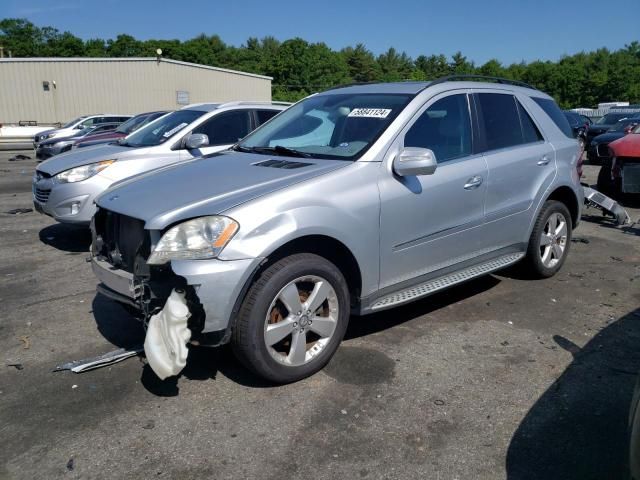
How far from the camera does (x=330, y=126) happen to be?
14.5ft

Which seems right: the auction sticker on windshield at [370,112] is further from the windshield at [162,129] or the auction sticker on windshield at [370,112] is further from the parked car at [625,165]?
the parked car at [625,165]

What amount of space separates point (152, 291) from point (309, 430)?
3.85ft

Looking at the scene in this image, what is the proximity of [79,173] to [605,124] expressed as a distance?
18887mm

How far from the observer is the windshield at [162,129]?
24.0 ft

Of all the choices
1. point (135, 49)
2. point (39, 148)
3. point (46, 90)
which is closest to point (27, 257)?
point (39, 148)

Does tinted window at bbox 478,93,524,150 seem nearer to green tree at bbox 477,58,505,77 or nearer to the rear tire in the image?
the rear tire

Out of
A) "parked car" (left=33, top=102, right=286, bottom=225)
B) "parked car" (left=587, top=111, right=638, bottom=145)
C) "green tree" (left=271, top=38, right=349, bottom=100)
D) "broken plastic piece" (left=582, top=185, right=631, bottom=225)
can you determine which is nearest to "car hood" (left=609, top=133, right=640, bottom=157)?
"broken plastic piece" (left=582, top=185, right=631, bottom=225)

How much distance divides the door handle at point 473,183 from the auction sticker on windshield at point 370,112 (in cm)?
82

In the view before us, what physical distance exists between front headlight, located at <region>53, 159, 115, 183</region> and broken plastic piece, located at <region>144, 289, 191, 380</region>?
403cm

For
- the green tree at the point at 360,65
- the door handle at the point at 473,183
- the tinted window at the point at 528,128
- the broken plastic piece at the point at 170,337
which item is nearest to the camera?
the broken plastic piece at the point at 170,337

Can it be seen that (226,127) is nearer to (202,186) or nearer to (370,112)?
(370,112)

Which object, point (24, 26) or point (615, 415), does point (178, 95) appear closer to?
point (615, 415)

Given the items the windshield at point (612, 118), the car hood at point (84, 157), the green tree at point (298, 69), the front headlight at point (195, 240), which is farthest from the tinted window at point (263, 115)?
the green tree at point (298, 69)

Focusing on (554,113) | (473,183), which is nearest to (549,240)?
(554,113)
